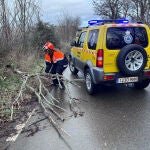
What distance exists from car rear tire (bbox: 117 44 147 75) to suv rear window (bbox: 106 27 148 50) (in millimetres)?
268

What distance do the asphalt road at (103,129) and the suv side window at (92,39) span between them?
1.52 m

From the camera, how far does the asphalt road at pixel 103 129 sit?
207 inches

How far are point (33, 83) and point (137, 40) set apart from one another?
355 cm

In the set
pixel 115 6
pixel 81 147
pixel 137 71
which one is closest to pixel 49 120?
pixel 81 147

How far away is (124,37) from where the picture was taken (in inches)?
326

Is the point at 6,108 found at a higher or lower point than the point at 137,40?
lower

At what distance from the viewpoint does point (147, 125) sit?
6113mm

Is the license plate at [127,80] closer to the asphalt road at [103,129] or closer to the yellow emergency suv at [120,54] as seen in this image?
the yellow emergency suv at [120,54]

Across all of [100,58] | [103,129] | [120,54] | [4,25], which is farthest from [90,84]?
[4,25]

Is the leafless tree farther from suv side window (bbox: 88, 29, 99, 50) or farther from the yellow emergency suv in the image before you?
the yellow emergency suv

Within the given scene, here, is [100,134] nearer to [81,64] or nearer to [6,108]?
[6,108]

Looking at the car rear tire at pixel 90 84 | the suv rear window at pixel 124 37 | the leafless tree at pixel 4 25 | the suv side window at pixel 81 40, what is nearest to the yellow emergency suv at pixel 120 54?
the suv rear window at pixel 124 37

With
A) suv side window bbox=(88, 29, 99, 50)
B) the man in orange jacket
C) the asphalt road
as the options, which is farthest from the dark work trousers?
the asphalt road

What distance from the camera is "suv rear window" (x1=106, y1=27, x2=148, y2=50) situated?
8.13 meters
